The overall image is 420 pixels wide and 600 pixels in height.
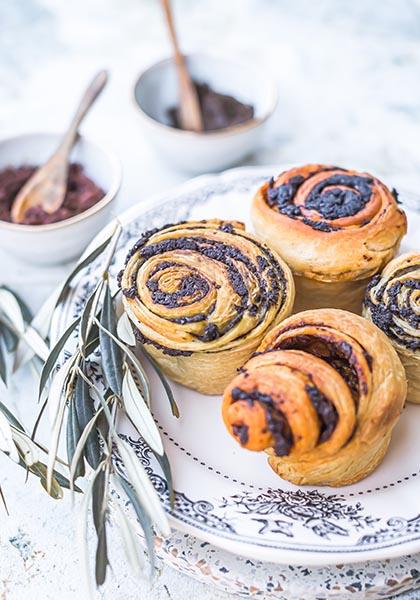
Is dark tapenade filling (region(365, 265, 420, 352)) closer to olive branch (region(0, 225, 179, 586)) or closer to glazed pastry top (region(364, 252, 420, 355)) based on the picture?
glazed pastry top (region(364, 252, 420, 355))

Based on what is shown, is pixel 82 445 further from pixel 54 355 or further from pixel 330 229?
pixel 330 229

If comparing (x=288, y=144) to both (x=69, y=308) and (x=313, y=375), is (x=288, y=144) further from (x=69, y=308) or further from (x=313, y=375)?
(x=313, y=375)

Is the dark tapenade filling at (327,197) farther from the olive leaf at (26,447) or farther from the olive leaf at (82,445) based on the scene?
the olive leaf at (26,447)

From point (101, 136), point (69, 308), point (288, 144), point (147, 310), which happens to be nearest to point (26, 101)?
point (101, 136)

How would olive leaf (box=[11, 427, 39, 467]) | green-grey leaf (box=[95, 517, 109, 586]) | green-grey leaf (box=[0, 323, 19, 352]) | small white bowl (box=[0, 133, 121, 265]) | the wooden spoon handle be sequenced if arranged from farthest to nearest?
1. the wooden spoon handle
2. small white bowl (box=[0, 133, 121, 265])
3. green-grey leaf (box=[0, 323, 19, 352])
4. olive leaf (box=[11, 427, 39, 467])
5. green-grey leaf (box=[95, 517, 109, 586])

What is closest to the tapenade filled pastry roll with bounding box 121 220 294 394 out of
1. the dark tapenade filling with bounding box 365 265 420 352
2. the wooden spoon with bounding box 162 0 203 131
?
the dark tapenade filling with bounding box 365 265 420 352
